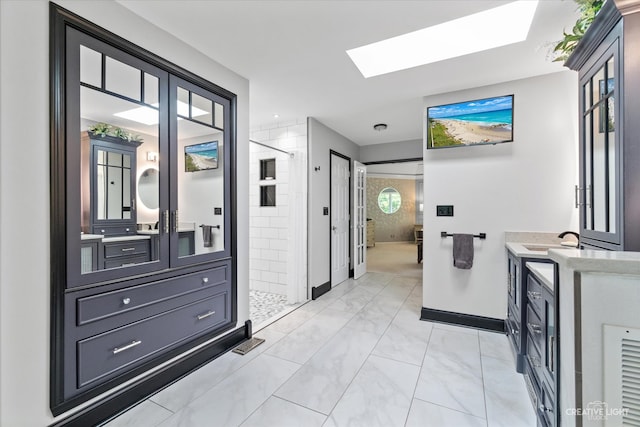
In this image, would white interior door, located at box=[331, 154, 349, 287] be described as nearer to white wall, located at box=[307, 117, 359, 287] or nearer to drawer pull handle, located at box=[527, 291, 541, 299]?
white wall, located at box=[307, 117, 359, 287]

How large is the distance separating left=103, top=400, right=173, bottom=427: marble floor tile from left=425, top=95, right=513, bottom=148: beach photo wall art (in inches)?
130

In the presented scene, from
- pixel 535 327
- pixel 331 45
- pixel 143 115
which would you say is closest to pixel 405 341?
pixel 535 327

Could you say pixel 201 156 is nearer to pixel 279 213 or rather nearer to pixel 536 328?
pixel 279 213

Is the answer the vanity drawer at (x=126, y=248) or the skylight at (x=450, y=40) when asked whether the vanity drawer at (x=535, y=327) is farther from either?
the vanity drawer at (x=126, y=248)

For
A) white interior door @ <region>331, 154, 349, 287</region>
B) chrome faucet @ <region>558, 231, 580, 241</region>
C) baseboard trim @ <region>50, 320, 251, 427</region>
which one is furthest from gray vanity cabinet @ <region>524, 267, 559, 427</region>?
white interior door @ <region>331, 154, 349, 287</region>

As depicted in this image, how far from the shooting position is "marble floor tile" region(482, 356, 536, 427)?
1678mm

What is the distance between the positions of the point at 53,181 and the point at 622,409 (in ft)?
8.05

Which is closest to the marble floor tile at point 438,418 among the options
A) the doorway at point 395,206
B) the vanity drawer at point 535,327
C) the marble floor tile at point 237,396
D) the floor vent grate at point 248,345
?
the vanity drawer at point 535,327

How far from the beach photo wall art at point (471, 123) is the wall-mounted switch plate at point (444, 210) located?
668 mm

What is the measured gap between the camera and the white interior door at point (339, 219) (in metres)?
4.60

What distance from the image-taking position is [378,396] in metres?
1.90

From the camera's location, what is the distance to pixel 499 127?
9.18 feet

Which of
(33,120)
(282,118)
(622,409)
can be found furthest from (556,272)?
(282,118)

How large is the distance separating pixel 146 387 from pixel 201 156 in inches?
68.0
